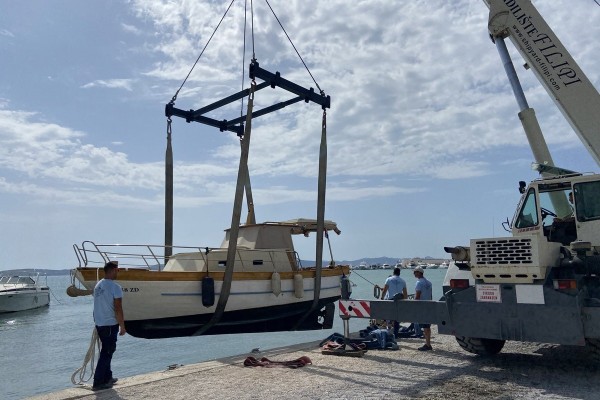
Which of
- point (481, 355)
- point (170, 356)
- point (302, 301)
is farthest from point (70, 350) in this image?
point (481, 355)

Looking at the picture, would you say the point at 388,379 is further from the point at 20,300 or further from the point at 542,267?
the point at 20,300

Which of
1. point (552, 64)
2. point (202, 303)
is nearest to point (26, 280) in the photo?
point (202, 303)

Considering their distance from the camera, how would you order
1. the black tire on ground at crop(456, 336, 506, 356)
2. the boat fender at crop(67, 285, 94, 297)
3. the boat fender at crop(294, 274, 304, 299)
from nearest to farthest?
the black tire on ground at crop(456, 336, 506, 356), the boat fender at crop(67, 285, 94, 297), the boat fender at crop(294, 274, 304, 299)

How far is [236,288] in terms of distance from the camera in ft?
39.2

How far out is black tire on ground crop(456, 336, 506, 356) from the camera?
8.22m

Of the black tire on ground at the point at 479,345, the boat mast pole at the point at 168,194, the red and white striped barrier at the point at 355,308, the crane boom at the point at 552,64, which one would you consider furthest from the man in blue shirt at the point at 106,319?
the crane boom at the point at 552,64

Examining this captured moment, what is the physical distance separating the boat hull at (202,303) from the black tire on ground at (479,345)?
552 cm

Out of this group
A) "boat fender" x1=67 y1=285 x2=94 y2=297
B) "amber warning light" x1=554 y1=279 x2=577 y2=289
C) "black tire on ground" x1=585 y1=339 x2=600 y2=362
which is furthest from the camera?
"boat fender" x1=67 y1=285 x2=94 y2=297

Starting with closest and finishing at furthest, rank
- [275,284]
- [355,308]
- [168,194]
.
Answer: [355,308] → [275,284] → [168,194]

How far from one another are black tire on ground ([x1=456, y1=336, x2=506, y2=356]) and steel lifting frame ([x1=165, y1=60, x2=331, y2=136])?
7.04 meters

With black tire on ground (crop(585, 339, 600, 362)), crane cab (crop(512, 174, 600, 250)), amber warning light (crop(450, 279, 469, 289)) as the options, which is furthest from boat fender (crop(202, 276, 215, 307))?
black tire on ground (crop(585, 339, 600, 362))

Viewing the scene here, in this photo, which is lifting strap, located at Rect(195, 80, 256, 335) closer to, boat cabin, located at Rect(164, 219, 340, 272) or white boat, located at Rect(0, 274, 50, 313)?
boat cabin, located at Rect(164, 219, 340, 272)

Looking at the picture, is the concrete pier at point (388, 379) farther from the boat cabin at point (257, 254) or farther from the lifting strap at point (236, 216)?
the boat cabin at point (257, 254)

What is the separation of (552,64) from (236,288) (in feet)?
27.1
